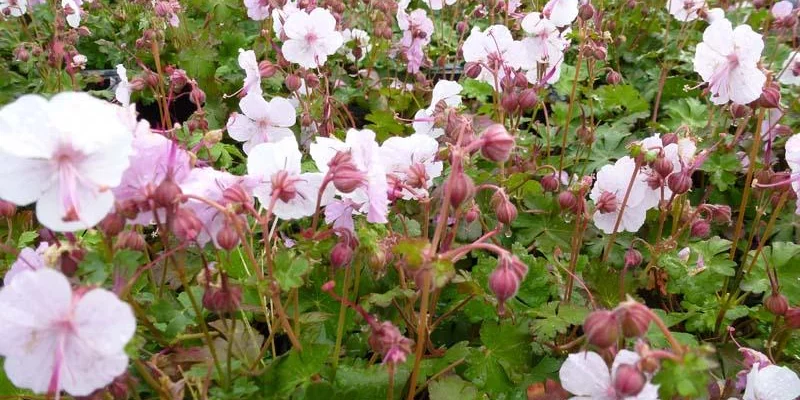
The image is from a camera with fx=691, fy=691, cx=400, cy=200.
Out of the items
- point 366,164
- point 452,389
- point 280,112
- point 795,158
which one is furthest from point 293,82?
point 795,158

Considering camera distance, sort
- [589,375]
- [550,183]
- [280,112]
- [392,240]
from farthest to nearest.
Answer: [550,183] → [280,112] → [392,240] → [589,375]

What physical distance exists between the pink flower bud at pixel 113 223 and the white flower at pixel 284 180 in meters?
0.23

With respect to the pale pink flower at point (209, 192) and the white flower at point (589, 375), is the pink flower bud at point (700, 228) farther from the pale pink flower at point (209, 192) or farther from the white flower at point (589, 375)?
the pale pink flower at point (209, 192)

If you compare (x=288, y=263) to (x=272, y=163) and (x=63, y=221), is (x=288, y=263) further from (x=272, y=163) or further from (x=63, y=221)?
(x=63, y=221)

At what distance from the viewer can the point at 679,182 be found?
57.9 inches

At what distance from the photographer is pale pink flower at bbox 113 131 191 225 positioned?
3.06 feet

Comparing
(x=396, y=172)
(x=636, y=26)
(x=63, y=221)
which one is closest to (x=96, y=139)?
(x=63, y=221)

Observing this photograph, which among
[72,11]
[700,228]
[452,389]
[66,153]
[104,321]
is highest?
[66,153]

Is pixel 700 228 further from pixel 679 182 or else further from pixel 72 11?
pixel 72 11

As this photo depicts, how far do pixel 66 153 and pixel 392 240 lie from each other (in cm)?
58

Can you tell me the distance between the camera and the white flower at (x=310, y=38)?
7.16 feet

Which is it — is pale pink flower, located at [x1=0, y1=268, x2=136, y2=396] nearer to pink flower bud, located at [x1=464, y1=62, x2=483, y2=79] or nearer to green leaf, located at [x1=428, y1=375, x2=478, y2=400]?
green leaf, located at [x1=428, y1=375, x2=478, y2=400]

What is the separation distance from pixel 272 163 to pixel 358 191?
0.16 m

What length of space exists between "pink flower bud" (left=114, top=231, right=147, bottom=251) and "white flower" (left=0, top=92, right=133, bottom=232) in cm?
16
